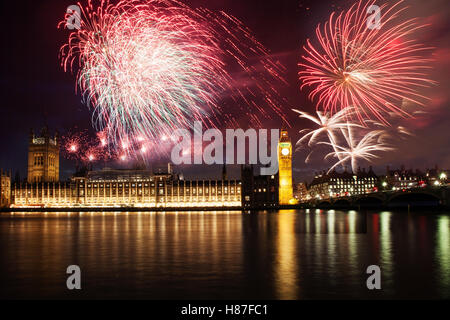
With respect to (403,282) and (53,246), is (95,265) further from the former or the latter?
(403,282)

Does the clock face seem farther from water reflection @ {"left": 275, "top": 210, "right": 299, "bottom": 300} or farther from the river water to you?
water reflection @ {"left": 275, "top": 210, "right": 299, "bottom": 300}

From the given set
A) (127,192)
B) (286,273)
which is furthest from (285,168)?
(286,273)

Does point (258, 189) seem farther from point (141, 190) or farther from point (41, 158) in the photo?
point (41, 158)

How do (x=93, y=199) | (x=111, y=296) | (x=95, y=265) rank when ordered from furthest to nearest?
1. (x=93, y=199)
2. (x=95, y=265)
3. (x=111, y=296)
